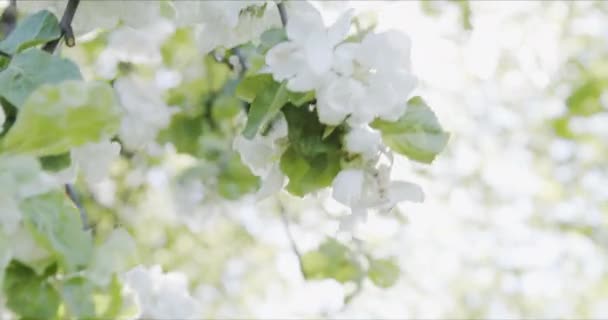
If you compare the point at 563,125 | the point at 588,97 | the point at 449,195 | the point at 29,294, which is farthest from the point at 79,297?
the point at 449,195

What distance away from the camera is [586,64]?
2.57m

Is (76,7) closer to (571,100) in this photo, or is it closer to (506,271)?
(571,100)

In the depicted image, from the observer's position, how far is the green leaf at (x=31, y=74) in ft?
2.11

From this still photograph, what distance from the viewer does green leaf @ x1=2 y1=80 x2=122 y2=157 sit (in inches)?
21.4

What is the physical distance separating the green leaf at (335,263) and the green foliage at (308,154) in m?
0.47

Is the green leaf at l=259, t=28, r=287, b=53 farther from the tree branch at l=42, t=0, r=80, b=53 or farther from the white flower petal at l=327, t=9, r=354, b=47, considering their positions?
the tree branch at l=42, t=0, r=80, b=53

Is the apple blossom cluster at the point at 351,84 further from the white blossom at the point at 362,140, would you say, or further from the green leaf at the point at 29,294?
the green leaf at the point at 29,294

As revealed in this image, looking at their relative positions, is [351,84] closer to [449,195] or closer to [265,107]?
[265,107]

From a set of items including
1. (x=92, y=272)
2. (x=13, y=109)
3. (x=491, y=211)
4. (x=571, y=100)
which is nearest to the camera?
(x=13, y=109)

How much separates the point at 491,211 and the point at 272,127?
411 cm

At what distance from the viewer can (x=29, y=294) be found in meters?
0.79

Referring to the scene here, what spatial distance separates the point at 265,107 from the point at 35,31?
195mm

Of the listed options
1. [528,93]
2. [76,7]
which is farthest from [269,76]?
[528,93]

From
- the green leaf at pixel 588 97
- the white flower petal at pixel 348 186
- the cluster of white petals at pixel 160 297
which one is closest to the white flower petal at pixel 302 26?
the white flower petal at pixel 348 186
